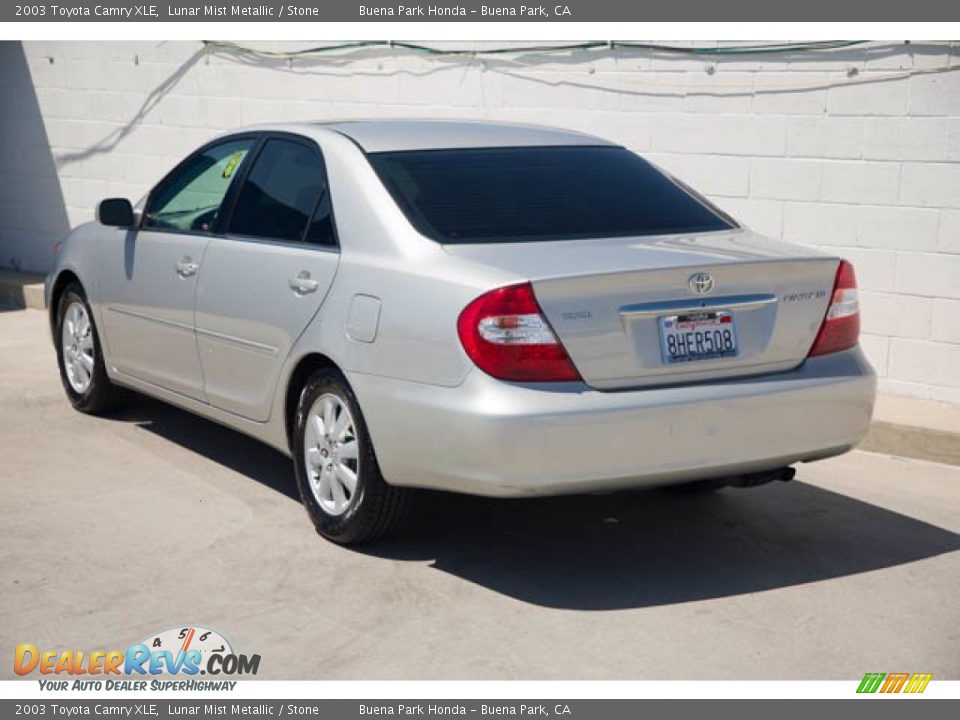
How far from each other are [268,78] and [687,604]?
712cm

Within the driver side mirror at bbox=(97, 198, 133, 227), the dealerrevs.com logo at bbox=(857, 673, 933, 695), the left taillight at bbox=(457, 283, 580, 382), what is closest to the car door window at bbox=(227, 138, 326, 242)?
the driver side mirror at bbox=(97, 198, 133, 227)

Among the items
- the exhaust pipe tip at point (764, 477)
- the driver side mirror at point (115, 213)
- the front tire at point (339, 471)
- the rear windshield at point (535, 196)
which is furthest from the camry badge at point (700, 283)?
the driver side mirror at point (115, 213)

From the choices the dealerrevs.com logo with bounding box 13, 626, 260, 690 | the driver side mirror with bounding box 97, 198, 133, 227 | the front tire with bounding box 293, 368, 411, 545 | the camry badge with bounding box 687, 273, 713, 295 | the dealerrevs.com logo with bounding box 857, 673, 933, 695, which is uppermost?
the camry badge with bounding box 687, 273, 713, 295

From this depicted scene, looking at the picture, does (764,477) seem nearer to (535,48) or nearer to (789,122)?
(789,122)

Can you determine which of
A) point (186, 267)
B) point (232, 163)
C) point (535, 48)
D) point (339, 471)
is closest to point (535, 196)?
point (339, 471)

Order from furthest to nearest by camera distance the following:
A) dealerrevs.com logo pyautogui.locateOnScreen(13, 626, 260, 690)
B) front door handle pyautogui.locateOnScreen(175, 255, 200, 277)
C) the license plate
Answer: front door handle pyautogui.locateOnScreen(175, 255, 200, 277)
the license plate
dealerrevs.com logo pyautogui.locateOnScreen(13, 626, 260, 690)

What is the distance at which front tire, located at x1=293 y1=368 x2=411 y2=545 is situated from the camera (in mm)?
5613

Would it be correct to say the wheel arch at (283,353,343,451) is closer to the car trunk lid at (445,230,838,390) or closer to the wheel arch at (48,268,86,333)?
the car trunk lid at (445,230,838,390)

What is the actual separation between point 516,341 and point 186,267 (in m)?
2.30

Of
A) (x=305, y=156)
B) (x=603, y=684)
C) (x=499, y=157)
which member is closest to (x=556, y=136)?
(x=499, y=157)

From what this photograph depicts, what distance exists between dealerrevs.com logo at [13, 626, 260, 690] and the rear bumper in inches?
36.9

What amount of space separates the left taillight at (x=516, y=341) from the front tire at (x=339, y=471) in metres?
0.73

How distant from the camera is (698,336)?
5258 mm

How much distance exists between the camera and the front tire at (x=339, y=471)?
561cm
